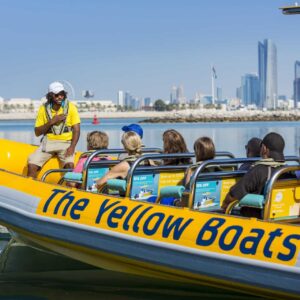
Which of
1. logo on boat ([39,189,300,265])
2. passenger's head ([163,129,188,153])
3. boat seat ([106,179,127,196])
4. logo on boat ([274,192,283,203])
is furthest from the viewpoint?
passenger's head ([163,129,188,153])

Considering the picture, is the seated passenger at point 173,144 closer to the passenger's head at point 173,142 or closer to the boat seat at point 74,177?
the passenger's head at point 173,142

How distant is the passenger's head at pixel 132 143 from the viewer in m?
7.15

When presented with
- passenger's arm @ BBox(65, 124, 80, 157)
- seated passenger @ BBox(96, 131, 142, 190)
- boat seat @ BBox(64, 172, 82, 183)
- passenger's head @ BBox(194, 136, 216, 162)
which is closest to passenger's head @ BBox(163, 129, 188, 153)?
seated passenger @ BBox(96, 131, 142, 190)

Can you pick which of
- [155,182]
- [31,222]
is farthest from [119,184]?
[31,222]

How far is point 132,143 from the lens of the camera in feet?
23.4

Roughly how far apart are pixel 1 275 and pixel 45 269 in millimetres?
472

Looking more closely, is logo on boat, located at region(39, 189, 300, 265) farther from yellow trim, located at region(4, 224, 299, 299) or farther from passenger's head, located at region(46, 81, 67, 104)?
passenger's head, located at region(46, 81, 67, 104)

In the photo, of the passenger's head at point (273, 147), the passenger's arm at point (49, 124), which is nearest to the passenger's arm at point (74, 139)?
the passenger's arm at point (49, 124)

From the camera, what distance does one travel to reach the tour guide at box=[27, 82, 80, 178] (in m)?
8.70

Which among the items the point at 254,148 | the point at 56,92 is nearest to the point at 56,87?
the point at 56,92

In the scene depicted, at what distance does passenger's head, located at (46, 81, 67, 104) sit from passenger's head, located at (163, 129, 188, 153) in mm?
1756

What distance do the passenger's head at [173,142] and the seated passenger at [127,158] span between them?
27cm

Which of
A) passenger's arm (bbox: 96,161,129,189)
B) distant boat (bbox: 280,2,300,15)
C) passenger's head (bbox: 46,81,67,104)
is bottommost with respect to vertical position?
passenger's arm (bbox: 96,161,129,189)

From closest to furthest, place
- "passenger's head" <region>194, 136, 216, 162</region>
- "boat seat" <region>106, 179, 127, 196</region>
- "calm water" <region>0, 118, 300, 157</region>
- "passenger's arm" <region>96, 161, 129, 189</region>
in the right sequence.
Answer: "passenger's head" <region>194, 136, 216, 162</region> → "boat seat" <region>106, 179, 127, 196</region> → "passenger's arm" <region>96, 161, 129, 189</region> → "calm water" <region>0, 118, 300, 157</region>
